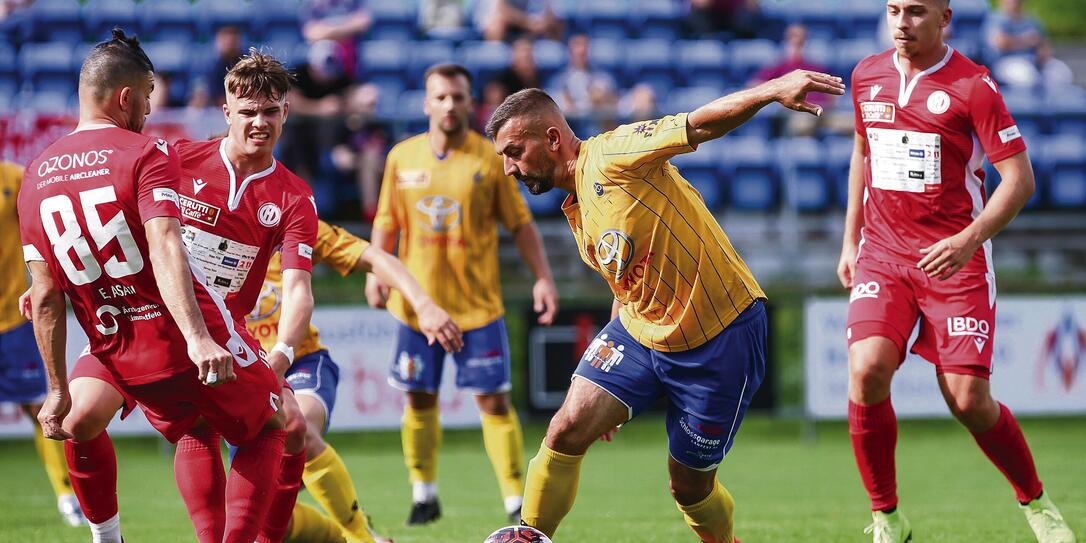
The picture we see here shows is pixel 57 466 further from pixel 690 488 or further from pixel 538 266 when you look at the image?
pixel 690 488

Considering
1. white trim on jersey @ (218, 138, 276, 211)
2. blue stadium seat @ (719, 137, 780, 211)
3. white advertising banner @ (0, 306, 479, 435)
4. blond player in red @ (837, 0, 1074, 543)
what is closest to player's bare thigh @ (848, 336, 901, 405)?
blond player in red @ (837, 0, 1074, 543)

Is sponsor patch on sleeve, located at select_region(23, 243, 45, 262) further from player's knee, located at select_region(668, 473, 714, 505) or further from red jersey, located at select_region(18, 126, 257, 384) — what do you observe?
player's knee, located at select_region(668, 473, 714, 505)

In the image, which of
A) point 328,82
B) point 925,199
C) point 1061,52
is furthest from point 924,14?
point 1061,52

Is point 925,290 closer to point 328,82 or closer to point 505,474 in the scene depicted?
point 505,474

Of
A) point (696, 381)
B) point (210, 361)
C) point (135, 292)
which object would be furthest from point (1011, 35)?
point (210, 361)

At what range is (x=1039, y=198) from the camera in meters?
14.8

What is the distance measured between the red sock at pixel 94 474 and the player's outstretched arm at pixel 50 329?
1.39ft

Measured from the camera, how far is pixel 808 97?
14180mm

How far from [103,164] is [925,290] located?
12.1ft

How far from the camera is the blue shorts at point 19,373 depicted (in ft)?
27.7

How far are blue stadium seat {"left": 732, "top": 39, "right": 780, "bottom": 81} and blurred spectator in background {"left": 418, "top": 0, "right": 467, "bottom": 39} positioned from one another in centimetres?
373

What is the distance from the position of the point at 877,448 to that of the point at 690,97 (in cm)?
1027

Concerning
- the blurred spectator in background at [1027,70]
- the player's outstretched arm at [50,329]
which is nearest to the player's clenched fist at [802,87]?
the player's outstretched arm at [50,329]

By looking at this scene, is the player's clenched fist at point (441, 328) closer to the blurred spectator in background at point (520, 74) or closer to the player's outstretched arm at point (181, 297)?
the player's outstretched arm at point (181, 297)
